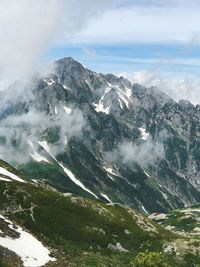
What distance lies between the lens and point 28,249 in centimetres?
7969

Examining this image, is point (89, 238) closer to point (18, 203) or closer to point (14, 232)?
point (18, 203)

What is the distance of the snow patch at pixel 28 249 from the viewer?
2918 inches

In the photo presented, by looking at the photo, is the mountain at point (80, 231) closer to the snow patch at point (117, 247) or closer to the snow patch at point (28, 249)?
the snow patch at point (117, 247)

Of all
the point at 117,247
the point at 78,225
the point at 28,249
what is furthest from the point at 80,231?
the point at 28,249

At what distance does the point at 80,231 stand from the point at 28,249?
5217cm

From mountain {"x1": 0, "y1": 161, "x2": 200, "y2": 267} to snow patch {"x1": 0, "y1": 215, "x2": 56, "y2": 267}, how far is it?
384 mm

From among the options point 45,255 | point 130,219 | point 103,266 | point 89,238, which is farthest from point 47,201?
point 45,255

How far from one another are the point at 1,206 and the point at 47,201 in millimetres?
22387

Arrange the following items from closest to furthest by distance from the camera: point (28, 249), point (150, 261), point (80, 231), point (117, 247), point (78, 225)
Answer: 1. point (150, 261)
2. point (28, 249)
3. point (117, 247)
4. point (80, 231)
5. point (78, 225)

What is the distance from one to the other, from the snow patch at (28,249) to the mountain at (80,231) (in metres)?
0.38

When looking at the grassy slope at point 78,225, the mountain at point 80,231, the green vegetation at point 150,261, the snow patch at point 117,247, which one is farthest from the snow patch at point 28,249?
the snow patch at point 117,247

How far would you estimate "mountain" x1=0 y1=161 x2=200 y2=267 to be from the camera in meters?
97.8

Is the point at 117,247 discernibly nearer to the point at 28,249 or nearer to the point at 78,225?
the point at 78,225

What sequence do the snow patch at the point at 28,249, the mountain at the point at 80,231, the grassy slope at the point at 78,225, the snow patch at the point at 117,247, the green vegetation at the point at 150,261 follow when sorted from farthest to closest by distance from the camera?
the snow patch at the point at 117,247 → the grassy slope at the point at 78,225 → the mountain at the point at 80,231 → the snow patch at the point at 28,249 → the green vegetation at the point at 150,261
